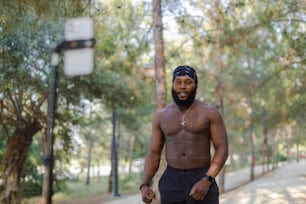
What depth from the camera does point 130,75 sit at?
1428 centimetres

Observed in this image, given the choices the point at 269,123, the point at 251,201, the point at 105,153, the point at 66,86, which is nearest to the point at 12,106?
the point at 66,86

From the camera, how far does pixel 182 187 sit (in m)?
2.82

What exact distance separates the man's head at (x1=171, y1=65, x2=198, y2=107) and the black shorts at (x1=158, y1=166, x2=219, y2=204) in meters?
0.46

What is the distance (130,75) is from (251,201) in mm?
5806

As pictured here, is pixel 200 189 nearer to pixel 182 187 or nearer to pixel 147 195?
pixel 182 187

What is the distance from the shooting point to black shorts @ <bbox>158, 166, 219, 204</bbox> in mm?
2781

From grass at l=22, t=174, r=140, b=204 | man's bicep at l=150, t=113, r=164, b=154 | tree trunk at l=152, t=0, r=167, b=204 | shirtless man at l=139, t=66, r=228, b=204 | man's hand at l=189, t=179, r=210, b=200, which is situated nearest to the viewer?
man's hand at l=189, t=179, r=210, b=200

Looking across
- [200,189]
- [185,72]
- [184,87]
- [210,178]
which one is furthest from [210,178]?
[185,72]

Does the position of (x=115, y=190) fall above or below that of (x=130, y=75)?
below

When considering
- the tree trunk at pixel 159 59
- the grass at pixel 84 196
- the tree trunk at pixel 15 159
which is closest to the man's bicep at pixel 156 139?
the tree trunk at pixel 159 59

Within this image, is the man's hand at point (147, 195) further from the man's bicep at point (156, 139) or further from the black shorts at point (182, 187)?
the man's bicep at point (156, 139)

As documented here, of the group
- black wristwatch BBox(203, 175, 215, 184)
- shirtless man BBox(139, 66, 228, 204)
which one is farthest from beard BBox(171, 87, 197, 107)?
black wristwatch BBox(203, 175, 215, 184)

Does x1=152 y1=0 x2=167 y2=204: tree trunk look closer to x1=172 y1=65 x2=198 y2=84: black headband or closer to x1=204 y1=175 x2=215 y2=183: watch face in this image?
x1=172 y1=65 x2=198 y2=84: black headband

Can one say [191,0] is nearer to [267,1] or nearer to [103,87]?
[267,1]
